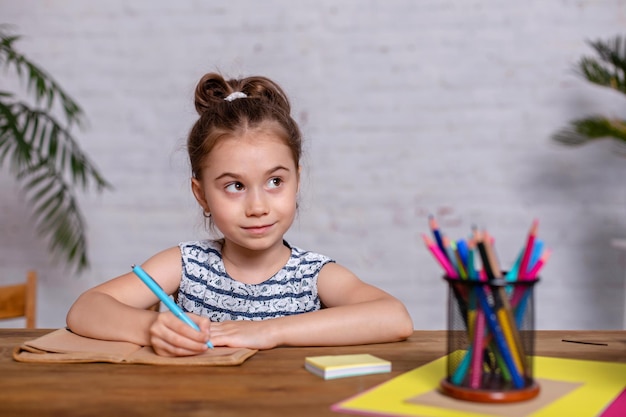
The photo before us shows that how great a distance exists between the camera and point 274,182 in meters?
1.44

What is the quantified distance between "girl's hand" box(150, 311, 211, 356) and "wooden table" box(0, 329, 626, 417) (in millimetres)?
51

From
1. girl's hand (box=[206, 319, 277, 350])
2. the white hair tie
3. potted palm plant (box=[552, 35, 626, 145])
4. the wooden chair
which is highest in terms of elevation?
potted palm plant (box=[552, 35, 626, 145])

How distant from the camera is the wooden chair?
1781mm

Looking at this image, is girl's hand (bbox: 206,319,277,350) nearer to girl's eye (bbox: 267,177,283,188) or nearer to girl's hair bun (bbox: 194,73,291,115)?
girl's eye (bbox: 267,177,283,188)

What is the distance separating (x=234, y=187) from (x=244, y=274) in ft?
0.78

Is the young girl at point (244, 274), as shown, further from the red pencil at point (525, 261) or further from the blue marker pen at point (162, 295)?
the red pencil at point (525, 261)

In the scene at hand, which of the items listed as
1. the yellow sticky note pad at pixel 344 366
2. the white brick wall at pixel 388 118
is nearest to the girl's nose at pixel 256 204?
the yellow sticky note pad at pixel 344 366

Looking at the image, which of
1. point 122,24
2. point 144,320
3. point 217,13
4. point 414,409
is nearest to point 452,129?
point 217,13

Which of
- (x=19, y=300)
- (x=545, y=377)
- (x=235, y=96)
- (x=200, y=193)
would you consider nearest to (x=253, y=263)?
(x=200, y=193)

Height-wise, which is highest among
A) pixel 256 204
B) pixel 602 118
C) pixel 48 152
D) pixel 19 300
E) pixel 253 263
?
pixel 602 118

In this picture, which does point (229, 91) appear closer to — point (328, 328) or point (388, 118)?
point (328, 328)

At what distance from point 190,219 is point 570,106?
4.85ft

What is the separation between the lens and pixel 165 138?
304cm

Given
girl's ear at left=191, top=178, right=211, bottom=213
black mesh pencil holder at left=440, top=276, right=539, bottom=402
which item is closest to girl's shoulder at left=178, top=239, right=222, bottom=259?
girl's ear at left=191, top=178, right=211, bottom=213
